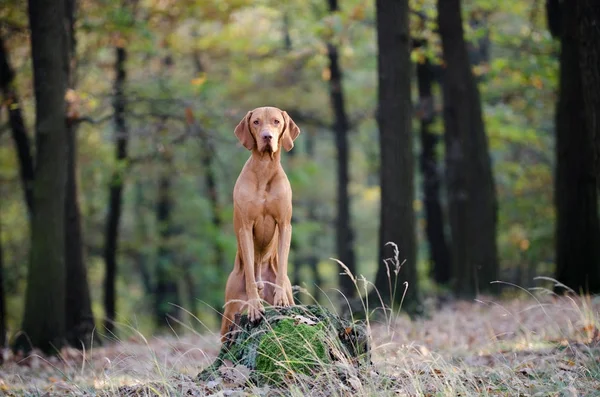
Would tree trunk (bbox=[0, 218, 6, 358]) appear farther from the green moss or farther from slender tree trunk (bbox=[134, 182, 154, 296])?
the green moss

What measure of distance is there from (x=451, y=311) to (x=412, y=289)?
6.19 feet

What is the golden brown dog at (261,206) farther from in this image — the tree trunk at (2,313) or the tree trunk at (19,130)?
the tree trunk at (19,130)

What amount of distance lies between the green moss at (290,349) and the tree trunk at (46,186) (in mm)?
5275

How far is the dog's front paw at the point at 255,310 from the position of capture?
660 cm

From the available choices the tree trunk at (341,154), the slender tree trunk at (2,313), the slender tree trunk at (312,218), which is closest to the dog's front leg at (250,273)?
the slender tree trunk at (2,313)

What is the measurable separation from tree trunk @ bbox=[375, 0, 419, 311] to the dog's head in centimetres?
418

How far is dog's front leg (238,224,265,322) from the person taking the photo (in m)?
6.61

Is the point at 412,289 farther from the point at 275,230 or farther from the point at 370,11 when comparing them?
the point at 370,11

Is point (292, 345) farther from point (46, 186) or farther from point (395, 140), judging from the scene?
point (46, 186)

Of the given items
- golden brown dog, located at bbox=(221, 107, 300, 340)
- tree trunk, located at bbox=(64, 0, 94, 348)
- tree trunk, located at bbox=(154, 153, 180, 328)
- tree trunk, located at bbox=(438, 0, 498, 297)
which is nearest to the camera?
golden brown dog, located at bbox=(221, 107, 300, 340)

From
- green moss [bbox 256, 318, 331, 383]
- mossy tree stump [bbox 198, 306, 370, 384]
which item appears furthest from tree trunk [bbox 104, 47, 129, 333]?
green moss [bbox 256, 318, 331, 383]

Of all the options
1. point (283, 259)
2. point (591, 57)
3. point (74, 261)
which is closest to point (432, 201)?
point (74, 261)

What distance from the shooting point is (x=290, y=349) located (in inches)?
245

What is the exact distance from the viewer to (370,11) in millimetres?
18828
